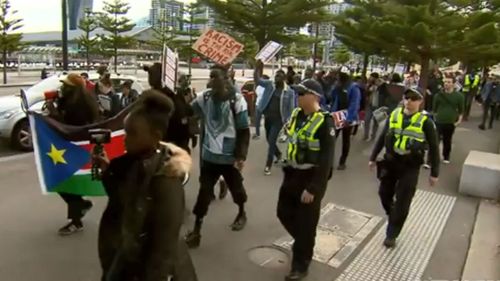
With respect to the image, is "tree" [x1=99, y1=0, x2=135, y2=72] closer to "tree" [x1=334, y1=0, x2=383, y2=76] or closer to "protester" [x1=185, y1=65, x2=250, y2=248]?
"tree" [x1=334, y1=0, x2=383, y2=76]

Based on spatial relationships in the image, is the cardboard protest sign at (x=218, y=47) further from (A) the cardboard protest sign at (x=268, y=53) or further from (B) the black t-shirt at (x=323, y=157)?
(B) the black t-shirt at (x=323, y=157)

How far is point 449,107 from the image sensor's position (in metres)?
8.60

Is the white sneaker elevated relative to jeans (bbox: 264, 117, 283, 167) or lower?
lower

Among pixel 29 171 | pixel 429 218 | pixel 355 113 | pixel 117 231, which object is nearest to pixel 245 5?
pixel 355 113

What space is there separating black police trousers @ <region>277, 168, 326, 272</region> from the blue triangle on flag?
2.13m

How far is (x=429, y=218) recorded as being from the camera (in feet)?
19.5

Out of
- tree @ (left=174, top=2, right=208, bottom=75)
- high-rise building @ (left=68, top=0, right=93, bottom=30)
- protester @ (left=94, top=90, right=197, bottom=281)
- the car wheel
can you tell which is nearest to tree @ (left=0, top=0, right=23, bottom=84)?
tree @ (left=174, top=2, right=208, bottom=75)

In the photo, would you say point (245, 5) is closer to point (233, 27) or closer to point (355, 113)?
point (233, 27)

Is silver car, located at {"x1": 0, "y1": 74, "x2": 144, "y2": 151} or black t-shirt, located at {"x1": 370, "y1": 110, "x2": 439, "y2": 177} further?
silver car, located at {"x1": 0, "y1": 74, "x2": 144, "y2": 151}

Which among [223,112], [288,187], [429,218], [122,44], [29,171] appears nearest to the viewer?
[288,187]

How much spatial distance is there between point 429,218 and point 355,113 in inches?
124

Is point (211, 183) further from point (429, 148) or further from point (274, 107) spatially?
point (274, 107)

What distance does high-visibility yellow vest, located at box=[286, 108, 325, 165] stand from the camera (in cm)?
390

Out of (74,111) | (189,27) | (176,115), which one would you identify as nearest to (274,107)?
(176,115)
